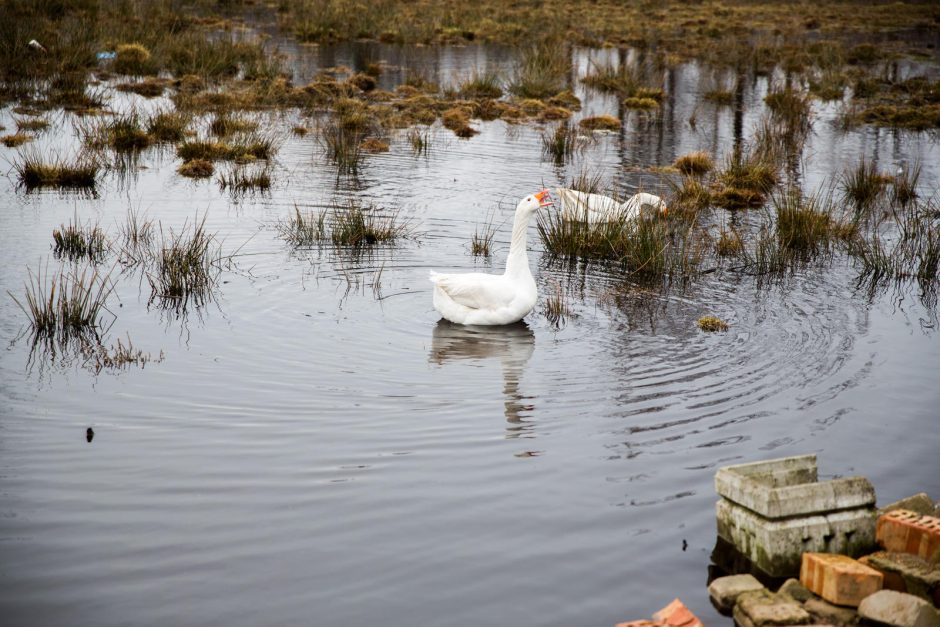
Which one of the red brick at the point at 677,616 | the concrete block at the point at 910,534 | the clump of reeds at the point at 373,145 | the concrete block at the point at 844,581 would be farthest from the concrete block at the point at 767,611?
the clump of reeds at the point at 373,145

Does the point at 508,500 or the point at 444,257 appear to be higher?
the point at 444,257

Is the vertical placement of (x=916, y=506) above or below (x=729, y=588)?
above

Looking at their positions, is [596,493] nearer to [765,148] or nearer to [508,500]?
[508,500]

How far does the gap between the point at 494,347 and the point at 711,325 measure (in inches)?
88.5

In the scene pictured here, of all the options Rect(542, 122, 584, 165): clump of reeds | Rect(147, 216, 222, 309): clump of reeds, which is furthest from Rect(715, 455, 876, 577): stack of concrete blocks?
Rect(542, 122, 584, 165): clump of reeds

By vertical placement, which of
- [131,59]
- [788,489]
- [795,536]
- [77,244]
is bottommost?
[795,536]

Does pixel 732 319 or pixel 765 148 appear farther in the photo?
pixel 765 148

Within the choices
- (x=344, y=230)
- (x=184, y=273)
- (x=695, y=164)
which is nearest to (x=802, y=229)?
(x=695, y=164)

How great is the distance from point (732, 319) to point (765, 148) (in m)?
9.39

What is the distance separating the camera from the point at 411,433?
7262 mm

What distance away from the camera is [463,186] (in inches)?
626

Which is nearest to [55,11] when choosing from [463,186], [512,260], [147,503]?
[463,186]

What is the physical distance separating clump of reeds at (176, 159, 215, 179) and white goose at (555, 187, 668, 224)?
245 inches

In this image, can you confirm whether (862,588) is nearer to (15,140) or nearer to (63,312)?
(63,312)
